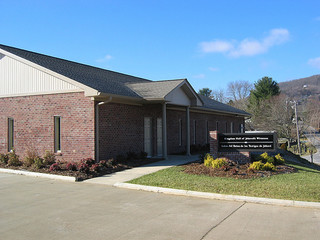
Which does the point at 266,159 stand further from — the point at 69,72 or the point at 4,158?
the point at 4,158

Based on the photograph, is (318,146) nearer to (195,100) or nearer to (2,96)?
(195,100)

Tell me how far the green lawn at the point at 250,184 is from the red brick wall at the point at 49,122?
3691 millimetres

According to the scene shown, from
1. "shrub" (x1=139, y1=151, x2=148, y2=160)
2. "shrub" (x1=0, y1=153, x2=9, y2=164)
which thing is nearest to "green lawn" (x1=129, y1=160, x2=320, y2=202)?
"shrub" (x1=139, y1=151, x2=148, y2=160)

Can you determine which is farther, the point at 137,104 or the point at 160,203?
the point at 137,104

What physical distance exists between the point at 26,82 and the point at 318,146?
5171cm

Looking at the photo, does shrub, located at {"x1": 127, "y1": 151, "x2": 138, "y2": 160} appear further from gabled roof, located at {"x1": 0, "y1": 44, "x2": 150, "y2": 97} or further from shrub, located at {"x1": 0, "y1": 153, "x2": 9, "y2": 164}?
shrub, located at {"x1": 0, "y1": 153, "x2": 9, "y2": 164}

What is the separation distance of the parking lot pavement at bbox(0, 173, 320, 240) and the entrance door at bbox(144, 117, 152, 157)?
7.92 m

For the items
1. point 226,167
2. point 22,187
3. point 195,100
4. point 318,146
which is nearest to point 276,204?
point 226,167

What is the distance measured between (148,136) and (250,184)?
28.3ft

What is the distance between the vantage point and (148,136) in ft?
58.7

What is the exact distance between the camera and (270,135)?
12977 millimetres

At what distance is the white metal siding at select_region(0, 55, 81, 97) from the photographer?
47.3 ft

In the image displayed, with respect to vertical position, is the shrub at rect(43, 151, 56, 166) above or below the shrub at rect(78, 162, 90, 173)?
above

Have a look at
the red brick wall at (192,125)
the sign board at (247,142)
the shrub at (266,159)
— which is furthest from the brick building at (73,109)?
the shrub at (266,159)
